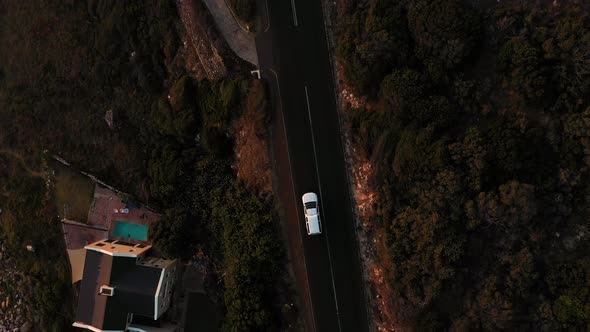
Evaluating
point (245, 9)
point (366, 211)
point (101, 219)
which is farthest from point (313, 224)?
point (101, 219)

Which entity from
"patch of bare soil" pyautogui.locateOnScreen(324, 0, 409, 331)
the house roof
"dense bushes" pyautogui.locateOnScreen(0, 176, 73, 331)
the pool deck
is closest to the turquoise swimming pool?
the pool deck

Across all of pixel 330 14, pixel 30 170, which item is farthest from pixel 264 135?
pixel 30 170

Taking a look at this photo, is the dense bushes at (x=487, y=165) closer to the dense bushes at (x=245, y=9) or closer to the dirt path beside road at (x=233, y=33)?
the dirt path beside road at (x=233, y=33)

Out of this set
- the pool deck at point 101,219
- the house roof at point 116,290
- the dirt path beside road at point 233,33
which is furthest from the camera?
the pool deck at point 101,219

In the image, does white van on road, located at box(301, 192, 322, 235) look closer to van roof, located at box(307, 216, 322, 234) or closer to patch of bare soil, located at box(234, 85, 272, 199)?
van roof, located at box(307, 216, 322, 234)

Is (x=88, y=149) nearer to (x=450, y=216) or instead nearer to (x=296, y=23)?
(x=296, y=23)

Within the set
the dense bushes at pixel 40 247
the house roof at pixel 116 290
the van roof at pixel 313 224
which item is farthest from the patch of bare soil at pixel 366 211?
the dense bushes at pixel 40 247
